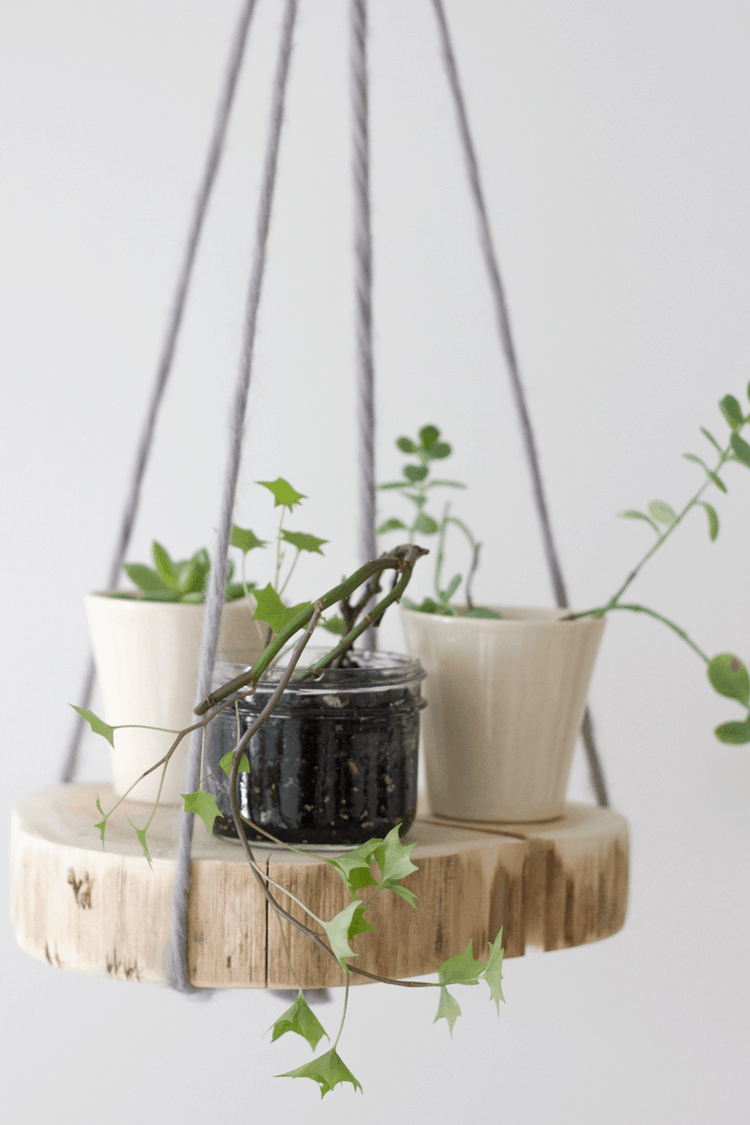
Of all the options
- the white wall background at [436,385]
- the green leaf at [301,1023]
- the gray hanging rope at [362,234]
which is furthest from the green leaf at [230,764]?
the white wall background at [436,385]

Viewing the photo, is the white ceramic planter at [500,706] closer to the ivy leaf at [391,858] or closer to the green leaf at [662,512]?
the green leaf at [662,512]

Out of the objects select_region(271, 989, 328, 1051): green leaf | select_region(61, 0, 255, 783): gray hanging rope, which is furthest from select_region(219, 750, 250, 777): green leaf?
select_region(61, 0, 255, 783): gray hanging rope

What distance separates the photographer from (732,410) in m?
0.68

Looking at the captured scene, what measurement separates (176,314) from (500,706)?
14.8 inches

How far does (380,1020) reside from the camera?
1.17m

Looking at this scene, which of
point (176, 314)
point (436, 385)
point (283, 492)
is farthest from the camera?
point (436, 385)

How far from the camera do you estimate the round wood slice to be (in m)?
0.53

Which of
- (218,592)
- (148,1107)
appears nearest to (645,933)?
(148,1107)

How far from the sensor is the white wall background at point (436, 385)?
44.9 inches

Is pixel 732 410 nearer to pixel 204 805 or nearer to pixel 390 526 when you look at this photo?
pixel 390 526

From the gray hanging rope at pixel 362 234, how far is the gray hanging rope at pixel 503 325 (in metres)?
0.13

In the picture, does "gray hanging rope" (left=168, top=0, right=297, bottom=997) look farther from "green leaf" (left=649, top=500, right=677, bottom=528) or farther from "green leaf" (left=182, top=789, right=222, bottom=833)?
"green leaf" (left=649, top=500, right=677, bottom=528)

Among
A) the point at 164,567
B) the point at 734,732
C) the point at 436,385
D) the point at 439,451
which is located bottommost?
the point at 734,732

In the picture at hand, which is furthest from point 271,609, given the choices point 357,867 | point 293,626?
point 357,867
